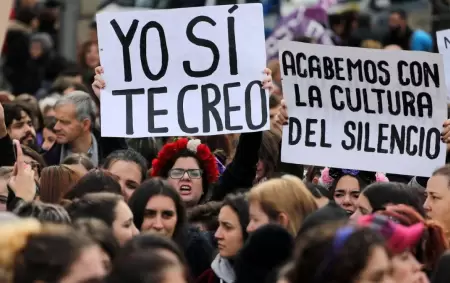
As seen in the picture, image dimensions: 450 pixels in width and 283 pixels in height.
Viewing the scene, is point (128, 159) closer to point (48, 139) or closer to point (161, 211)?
point (161, 211)

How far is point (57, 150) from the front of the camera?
1133cm

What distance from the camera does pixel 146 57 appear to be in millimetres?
9352

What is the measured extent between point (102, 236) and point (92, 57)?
12.2 m

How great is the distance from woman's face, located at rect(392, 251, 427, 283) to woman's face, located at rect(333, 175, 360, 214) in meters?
2.50

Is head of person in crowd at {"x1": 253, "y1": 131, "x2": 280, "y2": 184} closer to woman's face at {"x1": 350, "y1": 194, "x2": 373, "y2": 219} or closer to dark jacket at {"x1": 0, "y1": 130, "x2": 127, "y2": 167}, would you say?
dark jacket at {"x1": 0, "y1": 130, "x2": 127, "y2": 167}

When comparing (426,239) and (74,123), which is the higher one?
(74,123)

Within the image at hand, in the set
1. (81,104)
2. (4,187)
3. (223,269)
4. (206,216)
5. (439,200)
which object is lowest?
(223,269)

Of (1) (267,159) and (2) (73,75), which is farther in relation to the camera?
(2) (73,75)

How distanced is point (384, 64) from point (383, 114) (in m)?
0.30

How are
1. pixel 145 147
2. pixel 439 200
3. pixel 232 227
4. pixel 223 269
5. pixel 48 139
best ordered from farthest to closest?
pixel 48 139 → pixel 145 147 → pixel 439 200 → pixel 232 227 → pixel 223 269

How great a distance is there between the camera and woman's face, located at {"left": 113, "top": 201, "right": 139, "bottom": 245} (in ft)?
23.1

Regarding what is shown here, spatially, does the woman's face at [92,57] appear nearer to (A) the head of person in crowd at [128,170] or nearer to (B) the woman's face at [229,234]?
(A) the head of person in crowd at [128,170]

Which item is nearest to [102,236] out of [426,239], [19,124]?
[426,239]

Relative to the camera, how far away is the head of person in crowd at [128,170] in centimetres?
939
